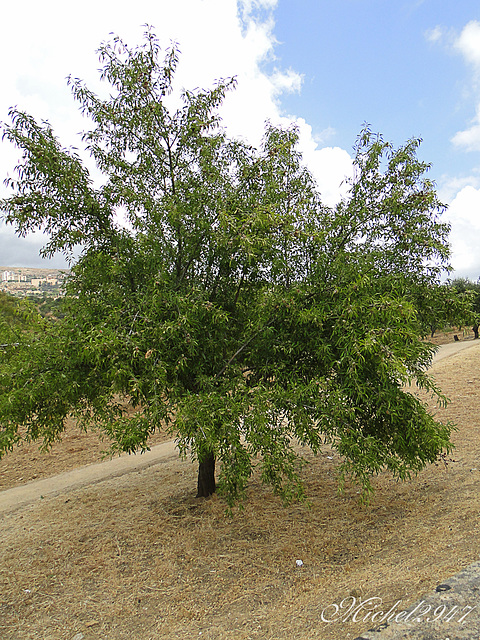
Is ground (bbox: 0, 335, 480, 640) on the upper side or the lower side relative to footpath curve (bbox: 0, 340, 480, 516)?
lower

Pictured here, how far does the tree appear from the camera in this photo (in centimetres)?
450

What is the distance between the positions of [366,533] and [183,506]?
2998mm

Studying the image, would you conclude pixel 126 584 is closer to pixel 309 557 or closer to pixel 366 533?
pixel 309 557

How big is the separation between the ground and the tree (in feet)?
3.11

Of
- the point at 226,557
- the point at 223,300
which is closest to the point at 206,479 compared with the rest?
the point at 226,557

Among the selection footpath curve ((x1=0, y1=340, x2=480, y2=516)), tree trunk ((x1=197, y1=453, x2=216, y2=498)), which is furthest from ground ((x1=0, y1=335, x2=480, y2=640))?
footpath curve ((x1=0, y1=340, x2=480, y2=516))

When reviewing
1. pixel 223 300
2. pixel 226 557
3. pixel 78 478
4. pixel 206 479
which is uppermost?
pixel 223 300

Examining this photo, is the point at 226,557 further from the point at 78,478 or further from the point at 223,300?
the point at 78,478

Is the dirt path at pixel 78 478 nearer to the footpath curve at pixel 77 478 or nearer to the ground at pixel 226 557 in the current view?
the footpath curve at pixel 77 478

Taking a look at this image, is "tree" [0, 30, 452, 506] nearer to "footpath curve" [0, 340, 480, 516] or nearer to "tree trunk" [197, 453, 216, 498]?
"tree trunk" [197, 453, 216, 498]

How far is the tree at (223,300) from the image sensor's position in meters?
4.50

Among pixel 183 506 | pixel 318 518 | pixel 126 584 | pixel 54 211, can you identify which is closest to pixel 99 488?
pixel 183 506

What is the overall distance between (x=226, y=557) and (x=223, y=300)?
3338mm

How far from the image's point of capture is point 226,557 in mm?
5906
